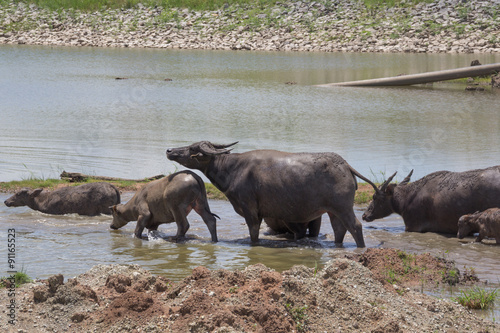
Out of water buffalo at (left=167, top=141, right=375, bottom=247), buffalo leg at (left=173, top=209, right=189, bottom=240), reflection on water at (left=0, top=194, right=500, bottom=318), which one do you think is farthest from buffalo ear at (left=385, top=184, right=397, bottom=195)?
buffalo leg at (left=173, top=209, right=189, bottom=240)

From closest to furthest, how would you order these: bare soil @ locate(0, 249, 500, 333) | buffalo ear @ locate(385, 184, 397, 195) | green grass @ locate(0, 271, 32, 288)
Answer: bare soil @ locate(0, 249, 500, 333) → green grass @ locate(0, 271, 32, 288) → buffalo ear @ locate(385, 184, 397, 195)

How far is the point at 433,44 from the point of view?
51312 millimetres

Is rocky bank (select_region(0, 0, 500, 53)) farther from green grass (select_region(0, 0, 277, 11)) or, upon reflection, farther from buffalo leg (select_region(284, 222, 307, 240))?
buffalo leg (select_region(284, 222, 307, 240))

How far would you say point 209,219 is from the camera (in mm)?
11891

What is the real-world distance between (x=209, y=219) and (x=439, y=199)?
12.8 ft

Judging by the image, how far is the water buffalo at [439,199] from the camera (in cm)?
1209

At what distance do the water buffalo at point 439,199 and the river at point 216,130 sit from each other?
1.24ft

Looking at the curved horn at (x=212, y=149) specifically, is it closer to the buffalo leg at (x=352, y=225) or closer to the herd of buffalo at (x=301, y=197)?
the herd of buffalo at (x=301, y=197)

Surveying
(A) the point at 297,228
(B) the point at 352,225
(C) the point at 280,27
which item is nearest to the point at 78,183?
(A) the point at 297,228

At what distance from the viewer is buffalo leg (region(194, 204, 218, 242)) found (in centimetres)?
1177

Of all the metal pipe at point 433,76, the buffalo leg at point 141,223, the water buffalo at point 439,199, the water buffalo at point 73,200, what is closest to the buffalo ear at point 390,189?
the water buffalo at point 439,199

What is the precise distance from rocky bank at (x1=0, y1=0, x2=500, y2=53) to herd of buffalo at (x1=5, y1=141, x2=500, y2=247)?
3851cm

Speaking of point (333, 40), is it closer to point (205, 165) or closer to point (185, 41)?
point (185, 41)

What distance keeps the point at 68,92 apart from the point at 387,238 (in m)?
23.0
